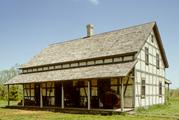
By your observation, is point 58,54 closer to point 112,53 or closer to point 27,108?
point 27,108

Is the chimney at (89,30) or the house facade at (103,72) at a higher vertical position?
the chimney at (89,30)

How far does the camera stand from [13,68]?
7919cm

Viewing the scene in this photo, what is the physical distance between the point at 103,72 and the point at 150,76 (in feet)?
20.2


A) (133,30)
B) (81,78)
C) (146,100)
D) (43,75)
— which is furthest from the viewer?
(43,75)

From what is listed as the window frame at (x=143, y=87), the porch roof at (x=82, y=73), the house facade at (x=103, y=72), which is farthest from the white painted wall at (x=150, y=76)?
the porch roof at (x=82, y=73)

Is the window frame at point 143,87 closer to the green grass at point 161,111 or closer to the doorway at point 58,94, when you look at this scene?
the green grass at point 161,111

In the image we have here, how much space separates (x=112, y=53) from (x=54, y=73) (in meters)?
6.98

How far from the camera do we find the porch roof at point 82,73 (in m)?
21.6

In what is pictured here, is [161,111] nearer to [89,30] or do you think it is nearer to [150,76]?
[150,76]

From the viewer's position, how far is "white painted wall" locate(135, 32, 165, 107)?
77.3 ft

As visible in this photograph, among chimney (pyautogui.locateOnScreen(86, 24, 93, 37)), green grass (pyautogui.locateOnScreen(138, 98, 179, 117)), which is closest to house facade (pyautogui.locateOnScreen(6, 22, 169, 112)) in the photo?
chimney (pyautogui.locateOnScreen(86, 24, 93, 37))

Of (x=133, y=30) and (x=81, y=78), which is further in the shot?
(x=133, y=30)

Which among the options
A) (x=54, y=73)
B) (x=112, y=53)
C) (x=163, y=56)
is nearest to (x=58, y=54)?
(x=54, y=73)

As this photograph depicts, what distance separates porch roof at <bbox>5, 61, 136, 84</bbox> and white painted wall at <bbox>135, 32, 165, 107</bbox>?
2.03 metres
